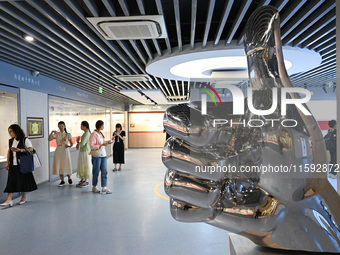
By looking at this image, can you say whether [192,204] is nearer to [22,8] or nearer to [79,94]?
[22,8]

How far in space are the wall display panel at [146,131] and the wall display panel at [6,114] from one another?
10249mm

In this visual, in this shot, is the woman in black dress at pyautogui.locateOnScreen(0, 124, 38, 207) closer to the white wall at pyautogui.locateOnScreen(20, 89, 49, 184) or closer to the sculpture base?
the white wall at pyautogui.locateOnScreen(20, 89, 49, 184)

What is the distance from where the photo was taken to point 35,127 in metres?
6.01

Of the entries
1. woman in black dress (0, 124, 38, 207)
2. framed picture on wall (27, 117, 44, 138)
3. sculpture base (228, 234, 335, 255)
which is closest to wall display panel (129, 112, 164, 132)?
framed picture on wall (27, 117, 44, 138)

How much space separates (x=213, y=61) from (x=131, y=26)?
8.83 feet

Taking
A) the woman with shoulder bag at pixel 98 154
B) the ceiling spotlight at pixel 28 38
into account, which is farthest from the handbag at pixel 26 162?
the ceiling spotlight at pixel 28 38

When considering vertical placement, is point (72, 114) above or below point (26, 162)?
above

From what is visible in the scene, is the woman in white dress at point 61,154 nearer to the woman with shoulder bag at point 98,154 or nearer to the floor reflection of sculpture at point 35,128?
the floor reflection of sculpture at point 35,128

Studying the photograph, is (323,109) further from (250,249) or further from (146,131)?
(146,131)

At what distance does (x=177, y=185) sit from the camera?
2.09 feet

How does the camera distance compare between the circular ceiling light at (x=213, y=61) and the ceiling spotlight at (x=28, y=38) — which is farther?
the circular ceiling light at (x=213, y=61)

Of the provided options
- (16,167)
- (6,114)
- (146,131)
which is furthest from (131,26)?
(146,131)

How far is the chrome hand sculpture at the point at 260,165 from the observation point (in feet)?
1.94

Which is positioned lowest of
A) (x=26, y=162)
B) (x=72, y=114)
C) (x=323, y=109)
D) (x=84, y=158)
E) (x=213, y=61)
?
(x=84, y=158)
